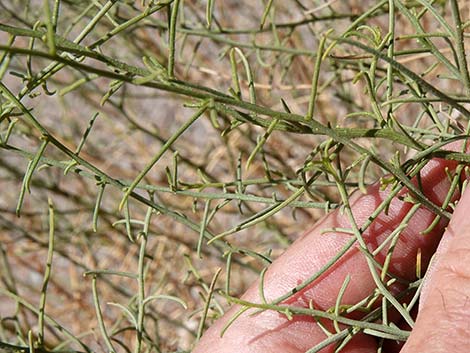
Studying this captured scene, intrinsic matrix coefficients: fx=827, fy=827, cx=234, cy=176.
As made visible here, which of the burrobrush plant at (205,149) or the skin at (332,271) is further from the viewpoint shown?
the skin at (332,271)

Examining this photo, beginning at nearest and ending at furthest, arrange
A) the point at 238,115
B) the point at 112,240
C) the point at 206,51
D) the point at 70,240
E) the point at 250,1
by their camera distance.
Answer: the point at 238,115, the point at 70,240, the point at 112,240, the point at 250,1, the point at 206,51

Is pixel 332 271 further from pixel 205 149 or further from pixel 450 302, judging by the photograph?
pixel 205 149

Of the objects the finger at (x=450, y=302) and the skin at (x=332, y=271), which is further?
the skin at (x=332, y=271)

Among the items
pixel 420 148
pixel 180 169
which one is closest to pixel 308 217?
pixel 180 169

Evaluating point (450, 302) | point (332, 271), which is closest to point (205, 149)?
point (332, 271)

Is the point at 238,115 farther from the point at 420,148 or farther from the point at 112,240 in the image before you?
the point at 112,240
